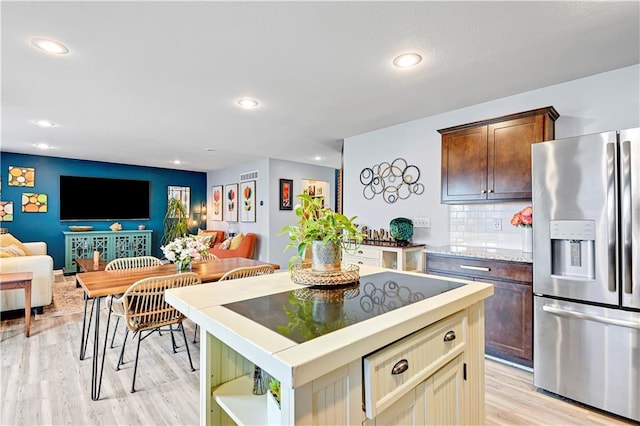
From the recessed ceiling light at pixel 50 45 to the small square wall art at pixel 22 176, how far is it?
5.40m

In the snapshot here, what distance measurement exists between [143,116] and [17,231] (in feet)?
15.2

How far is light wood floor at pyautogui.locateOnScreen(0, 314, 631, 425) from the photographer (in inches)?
76.0

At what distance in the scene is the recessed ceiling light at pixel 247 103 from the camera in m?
3.09

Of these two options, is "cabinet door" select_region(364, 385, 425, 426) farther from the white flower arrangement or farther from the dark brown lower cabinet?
the white flower arrangement

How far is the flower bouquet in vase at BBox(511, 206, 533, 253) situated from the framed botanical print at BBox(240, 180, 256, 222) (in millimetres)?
5131

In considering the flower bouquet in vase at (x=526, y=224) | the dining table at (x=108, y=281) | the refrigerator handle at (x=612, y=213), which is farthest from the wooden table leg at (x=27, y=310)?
the refrigerator handle at (x=612, y=213)

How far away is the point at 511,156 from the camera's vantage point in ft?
8.77

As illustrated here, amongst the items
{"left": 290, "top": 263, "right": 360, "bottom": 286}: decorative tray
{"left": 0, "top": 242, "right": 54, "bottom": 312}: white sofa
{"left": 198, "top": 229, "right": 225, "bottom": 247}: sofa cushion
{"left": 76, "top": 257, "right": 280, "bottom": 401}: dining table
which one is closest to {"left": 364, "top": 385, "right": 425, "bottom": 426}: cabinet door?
{"left": 290, "top": 263, "right": 360, "bottom": 286}: decorative tray

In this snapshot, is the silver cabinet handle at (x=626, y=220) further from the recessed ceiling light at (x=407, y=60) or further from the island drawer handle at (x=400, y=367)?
the island drawer handle at (x=400, y=367)

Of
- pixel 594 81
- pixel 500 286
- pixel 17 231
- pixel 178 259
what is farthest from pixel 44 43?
pixel 17 231

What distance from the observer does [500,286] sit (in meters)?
2.51

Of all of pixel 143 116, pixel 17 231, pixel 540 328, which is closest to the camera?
pixel 540 328

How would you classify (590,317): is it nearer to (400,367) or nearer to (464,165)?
(464,165)

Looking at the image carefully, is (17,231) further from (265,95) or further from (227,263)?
(265,95)
